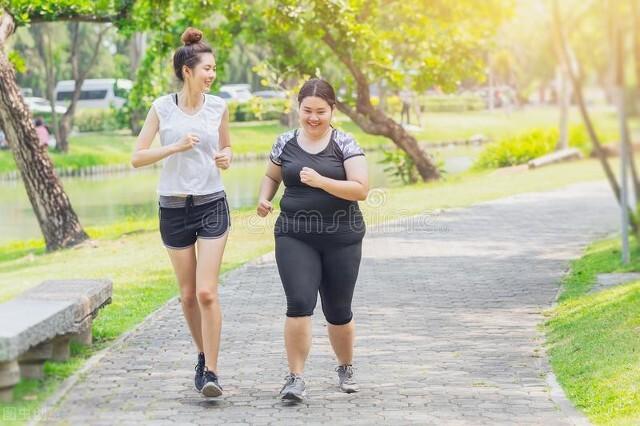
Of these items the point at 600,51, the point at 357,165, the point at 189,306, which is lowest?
the point at 189,306

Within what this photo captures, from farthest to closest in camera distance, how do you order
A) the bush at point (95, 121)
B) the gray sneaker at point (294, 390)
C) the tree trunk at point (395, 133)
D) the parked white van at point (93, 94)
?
the parked white van at point (93, 94) < the bush at point (95, 121) < the tree trunk at point (395, 133) < the gray sneaker at point (294, 390)

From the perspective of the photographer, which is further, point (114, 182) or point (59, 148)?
point (59, 148)

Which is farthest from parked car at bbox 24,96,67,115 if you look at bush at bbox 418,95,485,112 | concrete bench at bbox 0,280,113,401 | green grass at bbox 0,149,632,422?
concrete bench at bbox 0,280,113,401

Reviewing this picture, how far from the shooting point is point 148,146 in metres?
7.54

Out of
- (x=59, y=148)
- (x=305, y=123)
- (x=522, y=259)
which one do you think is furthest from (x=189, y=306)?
(x=59, y=148)

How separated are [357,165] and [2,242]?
1628 centimetres

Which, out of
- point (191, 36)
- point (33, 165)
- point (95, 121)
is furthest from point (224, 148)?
point (95, 121)

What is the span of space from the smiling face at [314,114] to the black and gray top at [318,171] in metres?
0.14

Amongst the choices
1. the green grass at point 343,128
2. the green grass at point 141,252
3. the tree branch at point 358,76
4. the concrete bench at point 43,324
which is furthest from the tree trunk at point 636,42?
the green grass at point 343,128

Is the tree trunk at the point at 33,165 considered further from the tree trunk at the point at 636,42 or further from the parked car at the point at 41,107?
the parked car at the point at 41,107

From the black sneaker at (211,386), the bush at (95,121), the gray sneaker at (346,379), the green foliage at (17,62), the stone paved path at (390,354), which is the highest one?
the green foliage at (17,62)

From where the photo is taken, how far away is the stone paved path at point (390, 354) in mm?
7148

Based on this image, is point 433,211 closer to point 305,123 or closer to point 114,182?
point 305,123

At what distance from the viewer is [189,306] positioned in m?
7.72
